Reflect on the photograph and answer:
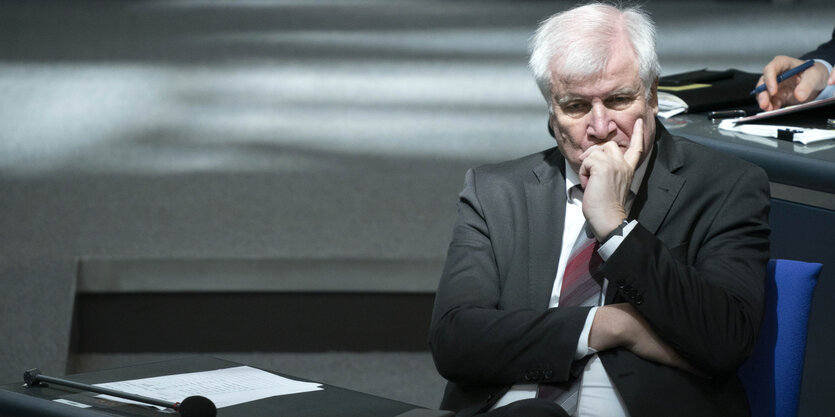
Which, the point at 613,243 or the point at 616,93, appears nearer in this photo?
the point at 613,243

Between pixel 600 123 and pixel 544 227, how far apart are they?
0.20 metres

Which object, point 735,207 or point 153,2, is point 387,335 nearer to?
point 735,207

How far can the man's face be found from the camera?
5.83 ft

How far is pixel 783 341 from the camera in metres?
1.72

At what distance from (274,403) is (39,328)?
7.55ft

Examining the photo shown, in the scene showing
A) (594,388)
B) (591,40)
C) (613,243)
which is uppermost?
(591,40)

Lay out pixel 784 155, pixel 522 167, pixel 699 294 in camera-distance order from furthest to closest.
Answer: pixel 784 155, pixel 522 167, pixel 699 294

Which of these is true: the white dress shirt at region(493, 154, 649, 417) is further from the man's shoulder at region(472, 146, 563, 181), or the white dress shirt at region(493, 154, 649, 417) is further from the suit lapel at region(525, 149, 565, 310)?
the man's shoulder at region(472, 146, 563, 181)

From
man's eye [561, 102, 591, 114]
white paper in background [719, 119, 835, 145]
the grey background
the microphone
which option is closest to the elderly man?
man's eye [561, 102, 591, 114]

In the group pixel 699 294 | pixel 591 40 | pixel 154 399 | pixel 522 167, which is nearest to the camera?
pixel 154 399

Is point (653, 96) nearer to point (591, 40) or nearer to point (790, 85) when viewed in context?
point (591, 40)

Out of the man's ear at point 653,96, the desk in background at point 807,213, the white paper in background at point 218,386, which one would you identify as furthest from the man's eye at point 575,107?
the white paper in background at point 218,386

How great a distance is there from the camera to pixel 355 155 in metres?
4.75

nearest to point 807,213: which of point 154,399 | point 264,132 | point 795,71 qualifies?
point 795,71
